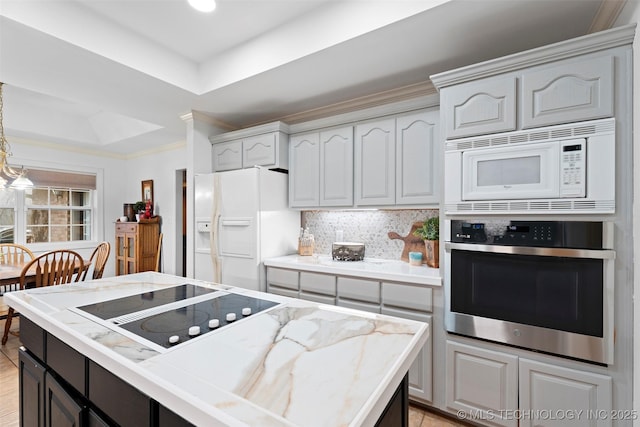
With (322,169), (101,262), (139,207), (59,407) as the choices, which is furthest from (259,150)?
(139,207)

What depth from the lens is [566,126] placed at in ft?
5.12

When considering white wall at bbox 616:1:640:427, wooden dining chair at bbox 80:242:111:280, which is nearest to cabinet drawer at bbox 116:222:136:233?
wooden dining chair at bbox 80:242:111:280

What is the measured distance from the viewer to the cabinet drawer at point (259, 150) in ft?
9.68

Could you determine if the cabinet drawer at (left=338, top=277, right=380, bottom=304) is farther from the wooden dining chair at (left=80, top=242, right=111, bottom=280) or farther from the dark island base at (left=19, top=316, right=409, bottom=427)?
the wooden dining chair at (left=80, top=242, right=111, bottom=280)

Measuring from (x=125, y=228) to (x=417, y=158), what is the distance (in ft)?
14.7

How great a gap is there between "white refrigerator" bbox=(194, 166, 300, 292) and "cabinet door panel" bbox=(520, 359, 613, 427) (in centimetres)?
202

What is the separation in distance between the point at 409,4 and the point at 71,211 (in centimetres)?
581

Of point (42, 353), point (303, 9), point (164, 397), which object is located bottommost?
point (42, 353)

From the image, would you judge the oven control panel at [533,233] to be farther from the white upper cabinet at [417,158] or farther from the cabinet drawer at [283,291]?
the cabinet drawer at [283,291]

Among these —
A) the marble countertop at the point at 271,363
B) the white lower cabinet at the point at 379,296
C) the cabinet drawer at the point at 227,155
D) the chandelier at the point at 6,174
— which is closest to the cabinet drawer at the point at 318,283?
the white lower cabinet at the point at 379,296

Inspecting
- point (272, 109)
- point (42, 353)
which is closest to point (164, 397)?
point (42, 353)

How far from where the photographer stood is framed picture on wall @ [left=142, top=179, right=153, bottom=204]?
16.1 feet

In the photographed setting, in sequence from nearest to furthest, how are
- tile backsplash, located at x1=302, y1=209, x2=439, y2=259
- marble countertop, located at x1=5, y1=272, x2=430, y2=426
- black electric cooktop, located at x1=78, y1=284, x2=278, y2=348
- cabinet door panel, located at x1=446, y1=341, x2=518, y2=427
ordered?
marble countertop, located at x1=5, y1=272, x2=430, y2=426 < black electric cooktop, located at x1=78, y1=284, x2=278, y2=348 < cabinet door panel, located at x1=446, y1=341, x2=518, y2=427 < tile backsplash, located at x1=302, y1=209, x2=439, y2=259

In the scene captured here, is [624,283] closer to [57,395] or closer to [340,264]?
[340,264]
